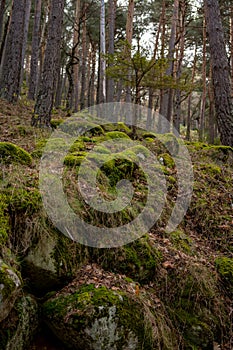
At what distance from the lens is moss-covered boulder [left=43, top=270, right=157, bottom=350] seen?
2664mm

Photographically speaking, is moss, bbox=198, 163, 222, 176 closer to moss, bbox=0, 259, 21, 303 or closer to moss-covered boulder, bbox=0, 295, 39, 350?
moss-covered boulder, bbox=0, 295, 39, 350

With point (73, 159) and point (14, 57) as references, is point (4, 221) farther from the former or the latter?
point (14, 57)

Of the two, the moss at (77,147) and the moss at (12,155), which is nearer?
the moss at (12,155)

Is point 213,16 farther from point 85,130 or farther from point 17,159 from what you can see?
point 17,159

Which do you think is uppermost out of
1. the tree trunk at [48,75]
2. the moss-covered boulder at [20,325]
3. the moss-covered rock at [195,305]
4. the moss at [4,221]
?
the tree trunk at [48,75]

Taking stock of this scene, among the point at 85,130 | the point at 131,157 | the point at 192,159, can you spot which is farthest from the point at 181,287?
the point at 85,130

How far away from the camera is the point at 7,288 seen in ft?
7.68

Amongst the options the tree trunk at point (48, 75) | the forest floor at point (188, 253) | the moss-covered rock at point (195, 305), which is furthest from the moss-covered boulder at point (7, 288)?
the tree trunk at point (48, 75)

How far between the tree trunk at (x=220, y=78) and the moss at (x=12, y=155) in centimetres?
548

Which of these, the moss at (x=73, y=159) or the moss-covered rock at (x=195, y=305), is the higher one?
the moss at (x=73, y=159)

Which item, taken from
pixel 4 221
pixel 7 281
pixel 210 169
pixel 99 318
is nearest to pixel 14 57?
pixel 210 169

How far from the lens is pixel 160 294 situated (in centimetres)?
343

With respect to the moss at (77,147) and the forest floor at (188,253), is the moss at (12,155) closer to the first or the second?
the forest floor at (188,253)

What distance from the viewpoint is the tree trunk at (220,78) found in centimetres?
Result: 759
